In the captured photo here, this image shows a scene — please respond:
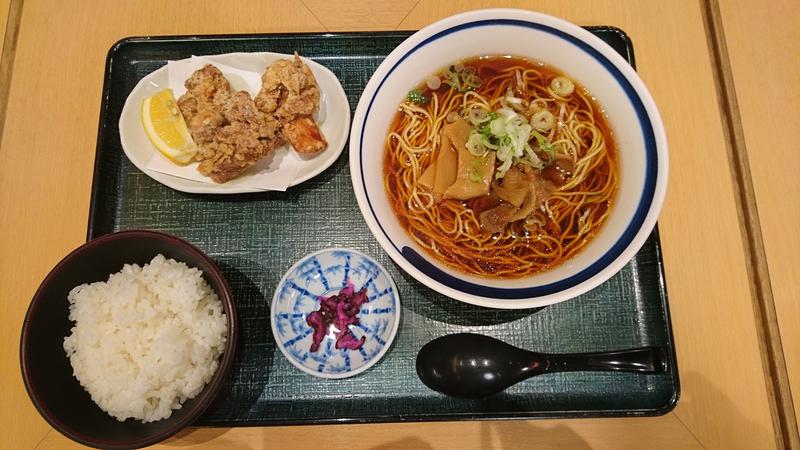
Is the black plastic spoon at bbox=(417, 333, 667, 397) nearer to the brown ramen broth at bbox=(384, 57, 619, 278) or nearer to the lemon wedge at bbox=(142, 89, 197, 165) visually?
the brown ramen broth at bbox=(384, 57, 619, 278)

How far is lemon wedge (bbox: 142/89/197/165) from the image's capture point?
196 cm

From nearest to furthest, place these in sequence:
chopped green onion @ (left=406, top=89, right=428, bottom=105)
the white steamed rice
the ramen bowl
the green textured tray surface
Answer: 1. the ramen bowl
2. the white steamed rice
3. the green textured tray surface
4. chopped green onion @ (left=406, top=89, right=428, bottom=105)

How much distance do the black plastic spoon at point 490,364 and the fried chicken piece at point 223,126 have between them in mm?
1029

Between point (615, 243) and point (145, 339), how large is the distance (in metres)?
1.57

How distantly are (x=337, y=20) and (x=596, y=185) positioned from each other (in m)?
1.37

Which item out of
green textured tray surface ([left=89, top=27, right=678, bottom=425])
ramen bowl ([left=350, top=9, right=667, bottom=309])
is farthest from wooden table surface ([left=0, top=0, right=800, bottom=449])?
ramen bowl ([left=350, top=9, right=667, bottom=309])

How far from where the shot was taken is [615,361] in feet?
5.22

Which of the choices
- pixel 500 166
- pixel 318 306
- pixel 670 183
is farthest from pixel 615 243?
pixel 318 306


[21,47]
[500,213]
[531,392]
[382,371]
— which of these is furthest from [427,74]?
[21,47]

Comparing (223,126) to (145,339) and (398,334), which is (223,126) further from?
(398,334)

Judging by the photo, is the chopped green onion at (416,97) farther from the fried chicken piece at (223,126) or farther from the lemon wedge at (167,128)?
the lemon wedge at (167,128)

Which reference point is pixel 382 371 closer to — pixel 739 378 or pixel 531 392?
pixel 531 392

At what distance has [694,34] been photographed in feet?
7.34

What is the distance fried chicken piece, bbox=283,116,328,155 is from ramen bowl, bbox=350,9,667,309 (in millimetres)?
290
